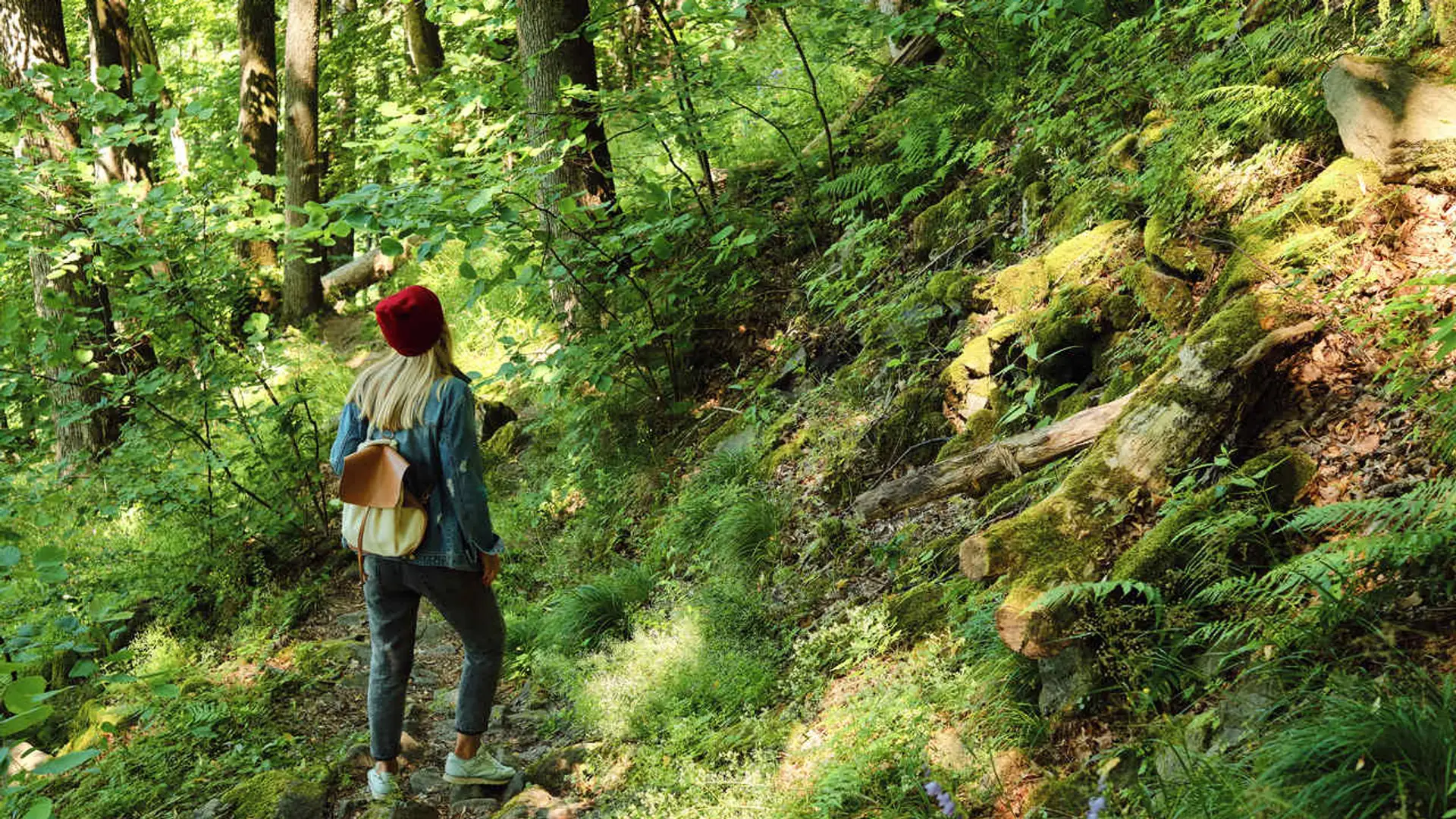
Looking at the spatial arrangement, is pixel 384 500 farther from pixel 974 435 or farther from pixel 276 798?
pixel 974 435

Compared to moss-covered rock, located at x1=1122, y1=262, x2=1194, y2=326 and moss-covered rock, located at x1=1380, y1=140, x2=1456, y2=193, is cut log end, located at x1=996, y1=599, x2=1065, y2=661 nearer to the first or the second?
moss-covered rock, located at x1=1122, y1=262, x2=1194, y2=326

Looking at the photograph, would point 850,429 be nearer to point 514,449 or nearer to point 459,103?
point 459,103

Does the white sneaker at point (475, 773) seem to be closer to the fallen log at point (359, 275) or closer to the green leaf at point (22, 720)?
the green leaf at point (22, 720)

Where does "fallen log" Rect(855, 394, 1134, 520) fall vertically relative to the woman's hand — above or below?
above

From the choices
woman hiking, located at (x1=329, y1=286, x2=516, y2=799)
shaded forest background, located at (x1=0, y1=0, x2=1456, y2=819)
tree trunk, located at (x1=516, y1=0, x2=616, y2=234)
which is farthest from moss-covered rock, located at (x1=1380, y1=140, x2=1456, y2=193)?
tree trunk, located at (x1=516, y1=0, x2=616, y2=234)

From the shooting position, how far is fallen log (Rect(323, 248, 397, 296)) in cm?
1499

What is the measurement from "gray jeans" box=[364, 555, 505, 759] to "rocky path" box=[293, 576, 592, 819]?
0.34 meters

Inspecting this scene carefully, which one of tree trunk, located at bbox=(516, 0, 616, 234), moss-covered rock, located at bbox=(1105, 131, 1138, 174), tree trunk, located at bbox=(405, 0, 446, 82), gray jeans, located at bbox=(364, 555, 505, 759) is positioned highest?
tree trunk, located at bbox=(405, 0, 446, 82)

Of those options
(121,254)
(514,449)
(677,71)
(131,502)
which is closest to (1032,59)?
(677,71)

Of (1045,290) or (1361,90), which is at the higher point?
(1361,90)

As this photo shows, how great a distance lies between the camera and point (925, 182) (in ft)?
24.1

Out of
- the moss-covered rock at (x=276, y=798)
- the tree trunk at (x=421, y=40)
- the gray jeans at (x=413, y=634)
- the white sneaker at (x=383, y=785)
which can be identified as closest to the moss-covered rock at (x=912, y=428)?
the gray jeans at (x=413, y=634)

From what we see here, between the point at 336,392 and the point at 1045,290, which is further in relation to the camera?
the point at 336,392

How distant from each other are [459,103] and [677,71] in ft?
6.16
